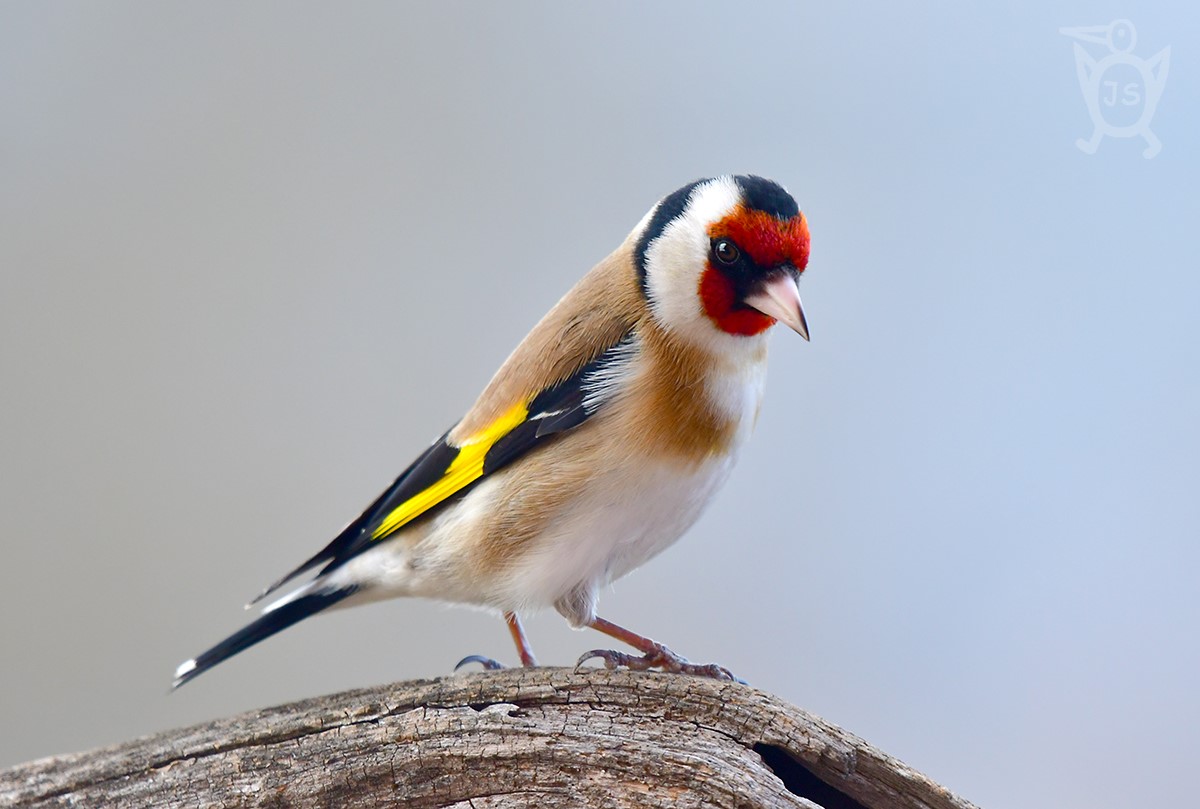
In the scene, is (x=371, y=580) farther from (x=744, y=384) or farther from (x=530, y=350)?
(x=744, y=384)

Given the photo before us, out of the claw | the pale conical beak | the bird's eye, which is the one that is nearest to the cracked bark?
the claw

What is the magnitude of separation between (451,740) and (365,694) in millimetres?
254

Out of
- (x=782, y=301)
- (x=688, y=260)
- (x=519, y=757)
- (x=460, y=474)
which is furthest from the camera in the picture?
(x=460, y=474)

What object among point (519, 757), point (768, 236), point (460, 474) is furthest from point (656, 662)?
point (768, 236)

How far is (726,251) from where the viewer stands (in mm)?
1731

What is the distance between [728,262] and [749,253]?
0.04 m

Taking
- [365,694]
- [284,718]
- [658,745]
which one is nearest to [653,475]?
[658,745]

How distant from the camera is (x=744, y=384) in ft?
5.84

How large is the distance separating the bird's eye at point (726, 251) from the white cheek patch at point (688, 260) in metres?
0.02

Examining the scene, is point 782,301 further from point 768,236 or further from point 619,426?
point 619,426

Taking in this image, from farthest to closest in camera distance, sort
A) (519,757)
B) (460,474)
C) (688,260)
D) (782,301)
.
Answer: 1. (460,474)
2. (688,260)
3. (782,301)
4. (519,757)

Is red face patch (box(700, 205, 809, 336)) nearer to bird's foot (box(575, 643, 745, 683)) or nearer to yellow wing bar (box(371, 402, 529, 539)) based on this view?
yellow wing bar (box(371, 402, 529, 539))

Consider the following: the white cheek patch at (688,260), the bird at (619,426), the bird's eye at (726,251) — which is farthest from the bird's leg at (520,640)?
the bird's eye at (726,251)

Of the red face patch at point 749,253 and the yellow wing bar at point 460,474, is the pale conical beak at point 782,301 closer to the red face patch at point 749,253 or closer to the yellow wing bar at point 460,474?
the red face patch at point 749,253
